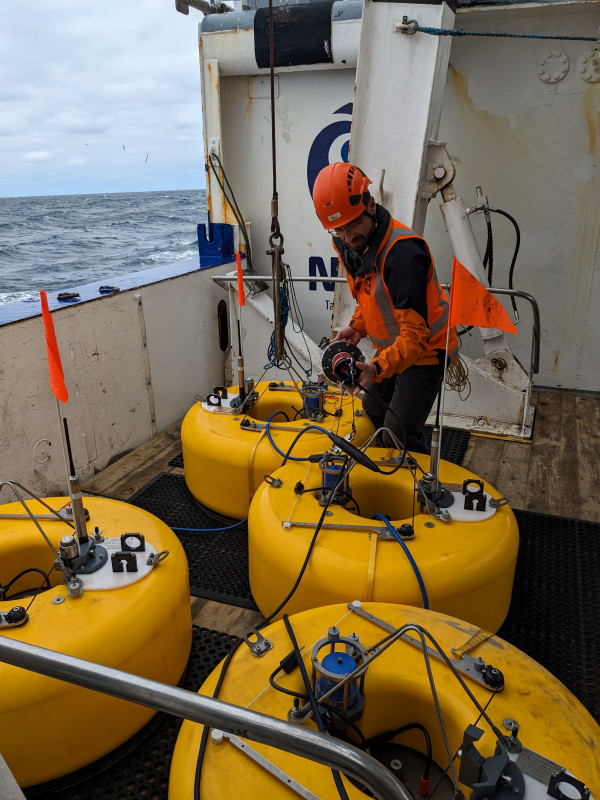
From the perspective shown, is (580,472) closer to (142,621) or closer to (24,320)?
(142,621)

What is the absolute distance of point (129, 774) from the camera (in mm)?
1901

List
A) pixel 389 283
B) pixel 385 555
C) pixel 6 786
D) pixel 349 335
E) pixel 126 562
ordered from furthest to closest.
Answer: pixel 349 335 < pixel 389 283 < pixel 385 555 < pixel 126 562 < pixel 6 786

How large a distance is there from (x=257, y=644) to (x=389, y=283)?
1689 mm

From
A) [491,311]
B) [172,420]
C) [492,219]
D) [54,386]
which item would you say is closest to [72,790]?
Result: [54,386]

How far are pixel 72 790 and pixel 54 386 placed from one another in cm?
130

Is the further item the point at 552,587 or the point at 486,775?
the point at 552,587

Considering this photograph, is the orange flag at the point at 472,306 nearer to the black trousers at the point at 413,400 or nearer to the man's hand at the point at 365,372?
the man's hand at the point at 365,372

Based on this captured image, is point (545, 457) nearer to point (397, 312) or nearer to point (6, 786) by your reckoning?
point (397, 312)

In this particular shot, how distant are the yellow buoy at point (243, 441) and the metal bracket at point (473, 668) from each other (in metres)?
1.35

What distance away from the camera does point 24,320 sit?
3.18m

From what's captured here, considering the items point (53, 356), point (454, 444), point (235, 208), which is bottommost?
point (454, 444)

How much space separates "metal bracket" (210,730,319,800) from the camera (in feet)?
4.50

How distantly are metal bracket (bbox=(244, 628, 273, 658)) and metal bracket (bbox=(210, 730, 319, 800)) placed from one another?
0.91 feet

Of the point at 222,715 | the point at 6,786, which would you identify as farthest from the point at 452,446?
the point at 6,786
